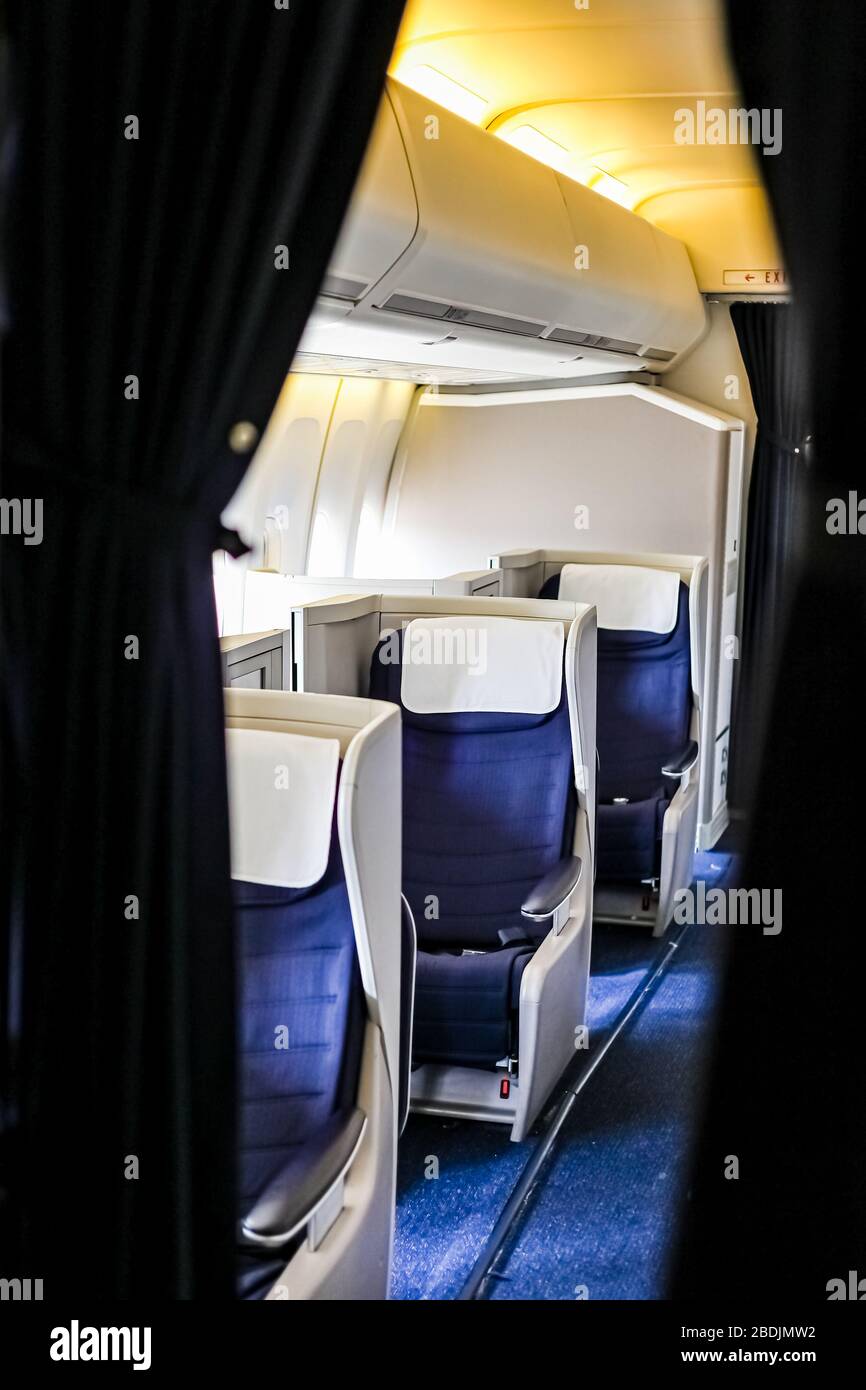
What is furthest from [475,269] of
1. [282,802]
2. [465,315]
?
[282,802]

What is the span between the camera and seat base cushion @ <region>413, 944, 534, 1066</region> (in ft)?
11.3

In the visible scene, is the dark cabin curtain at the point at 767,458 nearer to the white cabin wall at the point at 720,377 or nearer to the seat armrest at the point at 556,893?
the white cabin wall at the point at 720,377

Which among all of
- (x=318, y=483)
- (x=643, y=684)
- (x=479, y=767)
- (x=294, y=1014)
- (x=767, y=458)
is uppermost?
(x=767, y=458)

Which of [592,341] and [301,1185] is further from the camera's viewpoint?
[592,341]

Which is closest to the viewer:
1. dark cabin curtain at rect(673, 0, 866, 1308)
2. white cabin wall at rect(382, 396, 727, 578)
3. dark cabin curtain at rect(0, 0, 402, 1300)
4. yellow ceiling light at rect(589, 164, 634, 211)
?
dark cabin curtain at rect(673, 0, 866, 1308)

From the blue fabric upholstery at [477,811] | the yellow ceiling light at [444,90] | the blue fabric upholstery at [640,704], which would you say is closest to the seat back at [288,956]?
the blue fabric upholstery at [477,811]

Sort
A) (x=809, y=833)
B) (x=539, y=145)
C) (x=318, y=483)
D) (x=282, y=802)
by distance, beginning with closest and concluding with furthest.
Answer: (x=809, y=833)
(x=282, y=802)
(x=539, y=145)
(x=318, y=483)

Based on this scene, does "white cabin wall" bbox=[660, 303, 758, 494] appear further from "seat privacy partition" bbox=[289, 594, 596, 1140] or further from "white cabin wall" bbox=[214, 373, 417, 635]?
"seat privacy partition" bbox=[289, 594, 596, 1140]

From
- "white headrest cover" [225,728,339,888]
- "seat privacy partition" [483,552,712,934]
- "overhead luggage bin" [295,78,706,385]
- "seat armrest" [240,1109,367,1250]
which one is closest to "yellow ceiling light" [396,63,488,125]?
"overhead luggage bin" [295,78,706,385]

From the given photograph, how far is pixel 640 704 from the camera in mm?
5473

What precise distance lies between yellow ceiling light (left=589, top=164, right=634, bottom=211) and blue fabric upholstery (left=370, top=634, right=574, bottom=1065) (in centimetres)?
271

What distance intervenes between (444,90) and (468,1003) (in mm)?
2882

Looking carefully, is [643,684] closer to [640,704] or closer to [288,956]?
[640,704]

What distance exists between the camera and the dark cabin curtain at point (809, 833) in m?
1.53
